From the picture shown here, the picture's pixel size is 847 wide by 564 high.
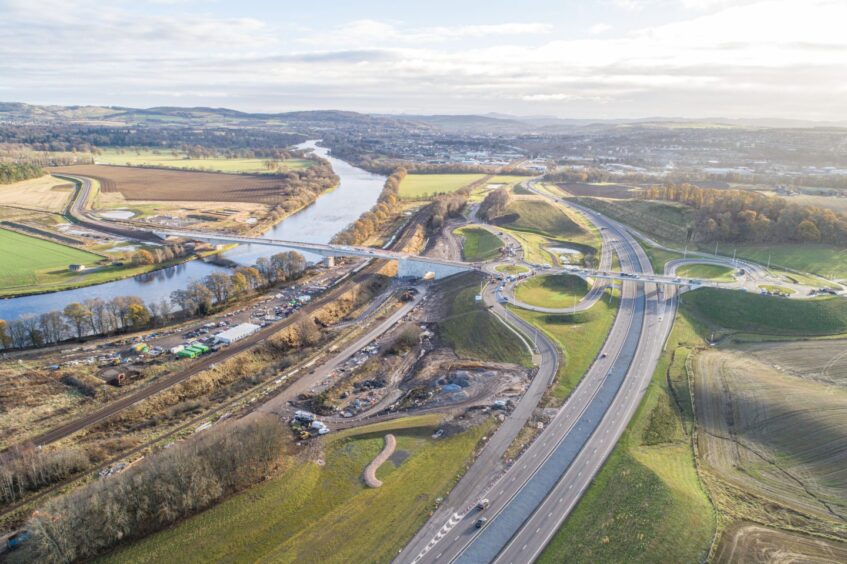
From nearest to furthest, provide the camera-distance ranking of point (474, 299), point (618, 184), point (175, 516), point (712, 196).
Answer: point (175, 516)
point (474, 299)
point (712, 196)
point (618, 184)

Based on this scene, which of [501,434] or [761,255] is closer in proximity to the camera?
[501,434]

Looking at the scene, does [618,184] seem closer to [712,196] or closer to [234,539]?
[712,196]

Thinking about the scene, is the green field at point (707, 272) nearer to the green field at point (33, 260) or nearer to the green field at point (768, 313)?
the green field at point (768, 313)

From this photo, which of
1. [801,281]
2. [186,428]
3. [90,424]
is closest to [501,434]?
[186,428]

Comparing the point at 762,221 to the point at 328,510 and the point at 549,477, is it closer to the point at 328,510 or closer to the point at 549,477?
the point at 549,477

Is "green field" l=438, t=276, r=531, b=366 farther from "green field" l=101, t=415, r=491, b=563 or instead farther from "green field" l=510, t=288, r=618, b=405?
"green field" l=101, t=415, r=491, b=563

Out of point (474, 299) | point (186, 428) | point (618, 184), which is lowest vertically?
point (186, 428)
